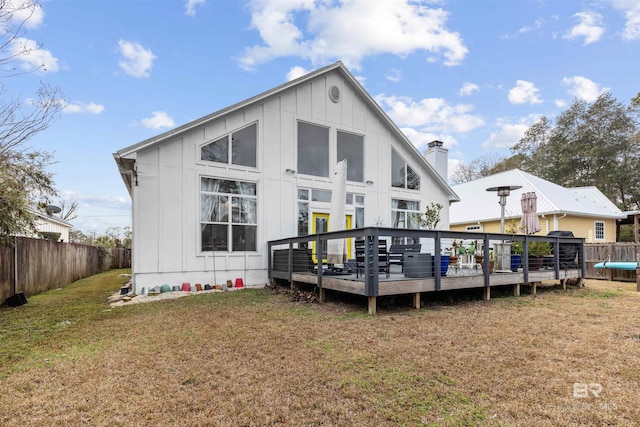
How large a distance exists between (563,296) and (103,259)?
1916 centimetres

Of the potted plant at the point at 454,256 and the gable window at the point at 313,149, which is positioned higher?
the gable window at the point at 313,149

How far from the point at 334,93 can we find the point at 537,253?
7112mm

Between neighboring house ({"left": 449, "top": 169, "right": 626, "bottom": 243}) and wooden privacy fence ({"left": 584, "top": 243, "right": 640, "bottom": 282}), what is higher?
neighboring house ({"left": 449, "top": 169, "right": 626, "bottom": 243})

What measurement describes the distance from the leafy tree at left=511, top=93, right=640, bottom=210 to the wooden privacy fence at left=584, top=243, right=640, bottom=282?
629 inches

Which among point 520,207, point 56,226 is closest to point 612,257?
point 520,207

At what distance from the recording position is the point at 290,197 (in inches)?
373

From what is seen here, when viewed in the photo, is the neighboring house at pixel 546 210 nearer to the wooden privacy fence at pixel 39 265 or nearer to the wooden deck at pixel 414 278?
the wooden deck at pixel 414 278

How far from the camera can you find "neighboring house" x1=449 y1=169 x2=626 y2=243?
1591cm

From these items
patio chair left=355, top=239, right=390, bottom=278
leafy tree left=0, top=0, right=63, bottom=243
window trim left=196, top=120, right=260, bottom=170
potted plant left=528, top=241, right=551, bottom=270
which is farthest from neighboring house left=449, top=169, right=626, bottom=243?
leafy tree left=0, top=0, right=63, bottom=243

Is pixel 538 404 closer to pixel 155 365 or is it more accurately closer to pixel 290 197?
pixel 155 365

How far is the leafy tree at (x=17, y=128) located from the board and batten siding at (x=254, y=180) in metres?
1.93

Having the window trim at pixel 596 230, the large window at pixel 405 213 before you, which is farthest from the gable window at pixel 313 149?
the window trim at pixel 596 230

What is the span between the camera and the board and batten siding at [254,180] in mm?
7820

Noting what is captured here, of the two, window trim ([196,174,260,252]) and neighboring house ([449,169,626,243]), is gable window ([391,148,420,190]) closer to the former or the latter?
window trim ([196,174,260,252])
